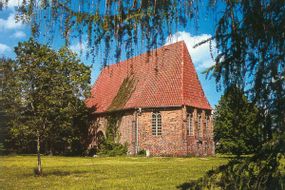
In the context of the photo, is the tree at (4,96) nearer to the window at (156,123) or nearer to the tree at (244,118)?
the window at (156,123)

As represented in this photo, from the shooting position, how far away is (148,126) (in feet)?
118

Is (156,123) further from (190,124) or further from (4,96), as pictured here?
(4,96)

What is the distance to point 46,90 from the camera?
56.0 ft

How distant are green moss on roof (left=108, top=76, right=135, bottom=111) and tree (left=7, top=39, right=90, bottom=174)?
302cm

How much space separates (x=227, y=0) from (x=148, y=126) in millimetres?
32266

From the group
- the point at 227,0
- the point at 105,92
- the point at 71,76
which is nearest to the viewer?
the point at 227,0

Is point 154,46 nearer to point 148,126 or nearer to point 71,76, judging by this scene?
point 148,126

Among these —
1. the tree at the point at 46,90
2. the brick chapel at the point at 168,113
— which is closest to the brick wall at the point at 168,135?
the brick chapel at the point at 168,113

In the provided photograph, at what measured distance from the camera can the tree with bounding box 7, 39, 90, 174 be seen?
54.1ft

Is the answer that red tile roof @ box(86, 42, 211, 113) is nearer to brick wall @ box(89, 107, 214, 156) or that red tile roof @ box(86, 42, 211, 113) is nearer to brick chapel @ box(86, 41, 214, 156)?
brick chapel @ box(86, 41, 214, 156)

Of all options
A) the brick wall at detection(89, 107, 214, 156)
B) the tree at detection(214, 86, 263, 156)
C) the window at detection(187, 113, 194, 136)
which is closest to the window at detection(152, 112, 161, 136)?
the brick wall at detection(89, 107, 214, 156)

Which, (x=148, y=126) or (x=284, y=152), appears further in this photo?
(x=148, y=126)

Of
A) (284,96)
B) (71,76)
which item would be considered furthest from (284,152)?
(71,76)

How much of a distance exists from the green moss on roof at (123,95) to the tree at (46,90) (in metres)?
3.02
